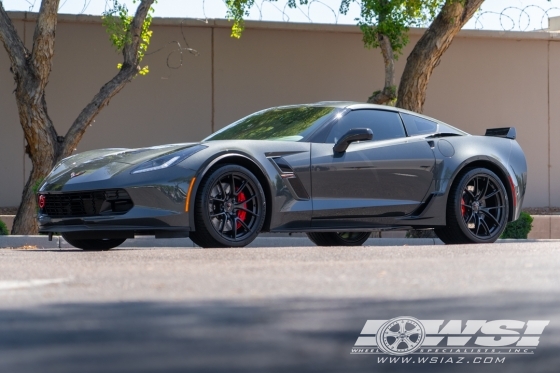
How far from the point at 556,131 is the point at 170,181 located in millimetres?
11686

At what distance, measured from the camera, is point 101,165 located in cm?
739

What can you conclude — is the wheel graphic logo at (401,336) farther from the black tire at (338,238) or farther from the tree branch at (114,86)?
the tree branch at (114,86)

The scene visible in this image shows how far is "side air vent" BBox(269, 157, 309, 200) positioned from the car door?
0.14 m

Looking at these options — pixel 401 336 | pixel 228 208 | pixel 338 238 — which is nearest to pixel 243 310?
pixel 401 336

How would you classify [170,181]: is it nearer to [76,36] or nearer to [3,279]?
[3,279]

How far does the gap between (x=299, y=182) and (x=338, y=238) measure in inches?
86.2

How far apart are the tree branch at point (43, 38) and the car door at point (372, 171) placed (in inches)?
211

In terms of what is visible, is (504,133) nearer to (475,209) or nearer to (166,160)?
(475,209)

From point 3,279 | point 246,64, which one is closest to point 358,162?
point 3,279

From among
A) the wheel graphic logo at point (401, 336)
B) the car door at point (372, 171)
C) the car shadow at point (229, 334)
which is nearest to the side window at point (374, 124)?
the car door at point (372, 171)

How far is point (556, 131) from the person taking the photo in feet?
56.4

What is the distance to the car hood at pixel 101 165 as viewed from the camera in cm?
720

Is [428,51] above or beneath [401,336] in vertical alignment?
above

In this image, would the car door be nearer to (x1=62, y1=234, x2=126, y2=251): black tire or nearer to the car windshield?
the car windshield
